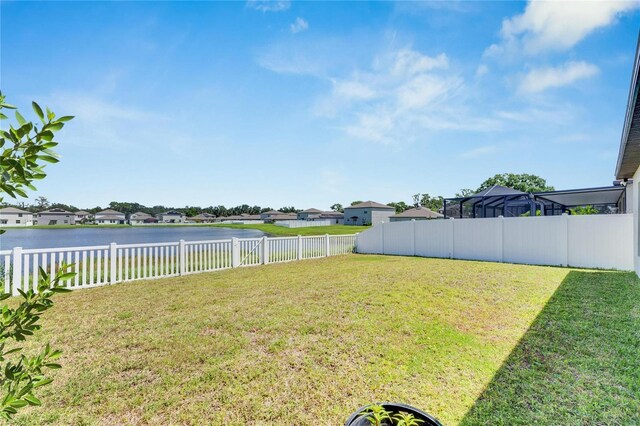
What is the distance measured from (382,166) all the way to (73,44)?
18.6m

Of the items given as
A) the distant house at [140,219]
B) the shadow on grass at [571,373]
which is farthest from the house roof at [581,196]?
the distant house at [140,219]

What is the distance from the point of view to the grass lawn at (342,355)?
8.03 feet

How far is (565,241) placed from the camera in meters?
9.41

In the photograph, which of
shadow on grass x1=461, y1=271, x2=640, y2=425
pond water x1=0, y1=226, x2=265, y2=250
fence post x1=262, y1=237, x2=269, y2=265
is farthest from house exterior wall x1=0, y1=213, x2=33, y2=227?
shadow on grass x1=461, y1=271, x2=640, y2=425

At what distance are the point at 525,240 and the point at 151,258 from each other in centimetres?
1131

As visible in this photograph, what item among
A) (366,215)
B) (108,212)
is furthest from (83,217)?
(366,215)

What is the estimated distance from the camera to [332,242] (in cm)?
1352

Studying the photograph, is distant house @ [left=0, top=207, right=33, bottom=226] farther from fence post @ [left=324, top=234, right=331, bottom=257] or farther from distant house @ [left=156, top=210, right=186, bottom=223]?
fence post @ [left=324, top=234, right=331, bottom=257]

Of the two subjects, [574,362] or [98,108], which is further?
[98,108]

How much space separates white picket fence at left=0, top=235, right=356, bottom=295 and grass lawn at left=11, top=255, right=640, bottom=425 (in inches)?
46.6

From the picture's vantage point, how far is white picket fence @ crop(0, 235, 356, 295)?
247 inches

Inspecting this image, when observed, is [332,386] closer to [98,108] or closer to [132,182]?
[98,108]

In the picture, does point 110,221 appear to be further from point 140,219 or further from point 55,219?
point 55,219

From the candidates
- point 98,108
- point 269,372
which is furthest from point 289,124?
point 269,372
